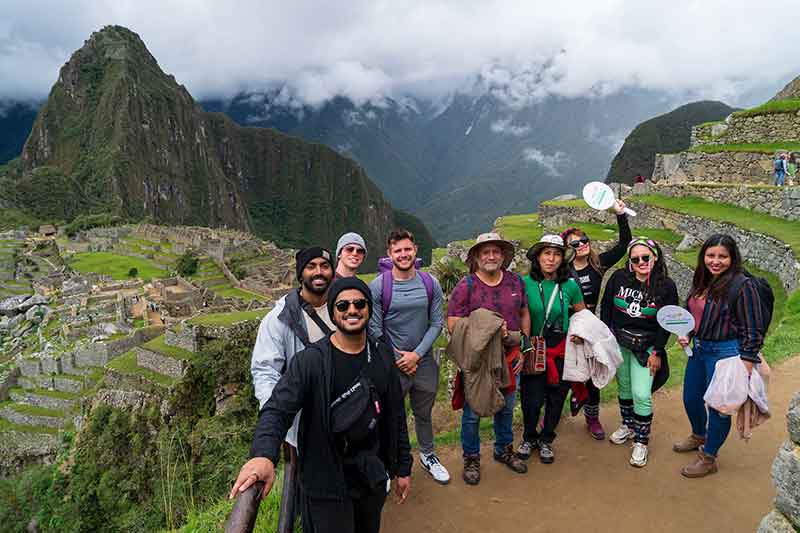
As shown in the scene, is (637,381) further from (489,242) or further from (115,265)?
(115,265)

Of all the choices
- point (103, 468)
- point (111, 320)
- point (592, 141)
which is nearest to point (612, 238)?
point (103, 468)

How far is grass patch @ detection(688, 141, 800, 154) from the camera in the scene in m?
10.3

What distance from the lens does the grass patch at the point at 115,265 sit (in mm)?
36812

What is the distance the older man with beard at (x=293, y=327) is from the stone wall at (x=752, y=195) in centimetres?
943

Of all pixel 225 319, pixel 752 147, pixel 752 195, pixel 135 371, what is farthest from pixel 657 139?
pixel 135 371

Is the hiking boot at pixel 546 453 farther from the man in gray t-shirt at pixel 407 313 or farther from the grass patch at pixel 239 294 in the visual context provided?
the grass patch at pixel 239 294

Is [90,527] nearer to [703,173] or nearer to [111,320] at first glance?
[111,320]

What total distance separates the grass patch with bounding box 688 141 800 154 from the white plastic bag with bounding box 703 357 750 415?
32.2ft

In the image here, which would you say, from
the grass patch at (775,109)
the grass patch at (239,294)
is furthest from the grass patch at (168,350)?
the grass patch at (775,109)

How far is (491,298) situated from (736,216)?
8262 mm

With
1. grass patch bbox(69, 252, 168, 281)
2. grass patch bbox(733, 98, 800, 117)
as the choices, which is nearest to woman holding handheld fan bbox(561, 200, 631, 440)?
grass patch bbox(733, 98, 800, 117)

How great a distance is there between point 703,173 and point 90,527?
51.9ft

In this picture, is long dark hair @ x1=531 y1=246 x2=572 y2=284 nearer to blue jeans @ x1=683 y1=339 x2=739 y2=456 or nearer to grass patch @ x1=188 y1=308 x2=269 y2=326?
blue jeans @ x1=683 y1=339 x2=739 y2=456

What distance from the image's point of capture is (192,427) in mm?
8703
